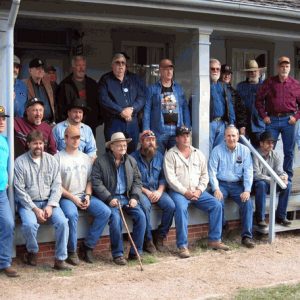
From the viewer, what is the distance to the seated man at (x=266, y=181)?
26.2 ft

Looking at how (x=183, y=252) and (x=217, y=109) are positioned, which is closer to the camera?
(x=183, y=252)

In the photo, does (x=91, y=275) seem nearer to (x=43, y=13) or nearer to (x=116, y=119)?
(x=116, y=119)

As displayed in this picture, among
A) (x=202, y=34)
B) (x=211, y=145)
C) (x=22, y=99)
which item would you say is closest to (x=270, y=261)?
(x=211, y=145)

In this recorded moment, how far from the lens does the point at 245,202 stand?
7672mm

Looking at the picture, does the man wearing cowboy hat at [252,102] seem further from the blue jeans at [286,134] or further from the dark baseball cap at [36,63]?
the dark baseball cap at [36,63]

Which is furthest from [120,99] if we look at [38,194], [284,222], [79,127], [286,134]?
[284,222]

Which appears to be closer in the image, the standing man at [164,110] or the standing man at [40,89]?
the standing man at [40,89]

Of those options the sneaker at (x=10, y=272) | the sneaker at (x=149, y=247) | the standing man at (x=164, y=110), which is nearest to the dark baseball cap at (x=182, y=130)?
the standing man at (x=164, y=110)

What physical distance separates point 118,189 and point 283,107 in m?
2.83

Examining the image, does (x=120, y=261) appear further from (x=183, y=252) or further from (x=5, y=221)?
(x=5, y=221)

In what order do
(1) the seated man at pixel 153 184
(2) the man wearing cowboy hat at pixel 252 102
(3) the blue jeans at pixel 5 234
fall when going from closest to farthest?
(3) the blue jeans at pixel 5 234 < (1) the seated man at pixel 153 184 < (2) the man wearing cowboy hat at pixel 252 102

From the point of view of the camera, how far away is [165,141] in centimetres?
778

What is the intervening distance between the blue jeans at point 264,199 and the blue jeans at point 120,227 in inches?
72.1

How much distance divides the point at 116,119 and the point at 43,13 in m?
1.61
